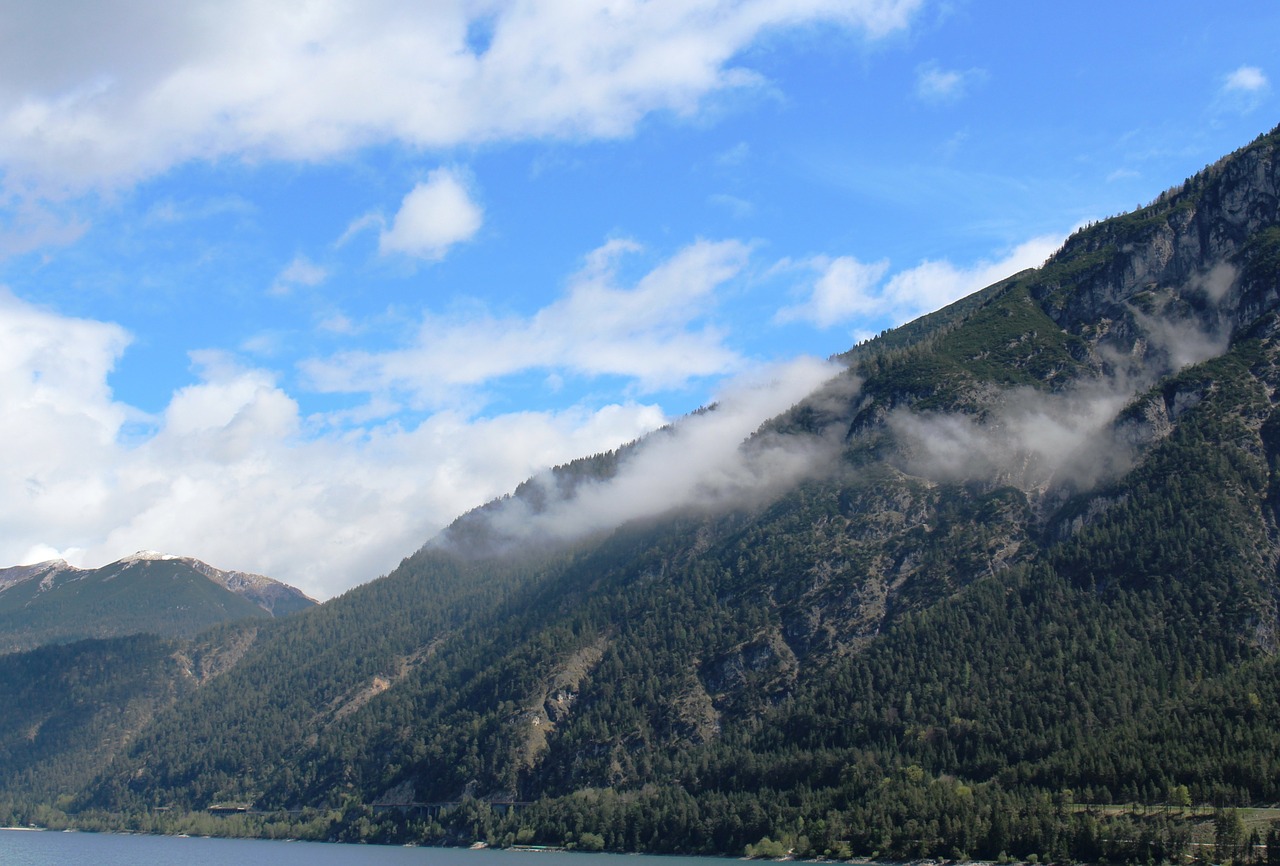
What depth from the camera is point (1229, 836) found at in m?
191

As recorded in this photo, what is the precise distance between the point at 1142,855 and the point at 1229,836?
44.6 ft

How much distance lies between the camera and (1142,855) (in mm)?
198125
